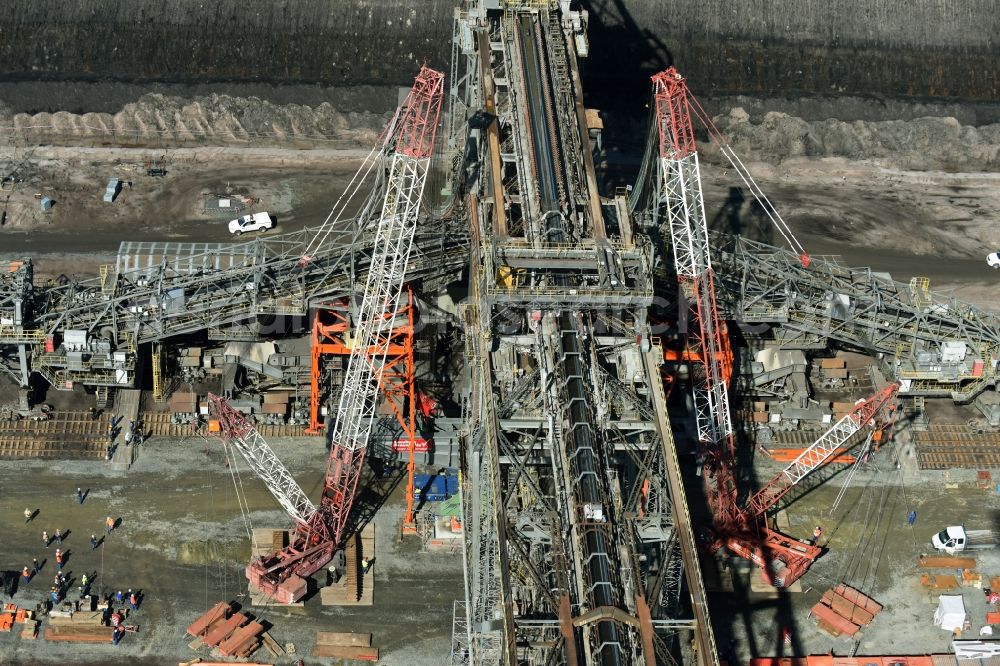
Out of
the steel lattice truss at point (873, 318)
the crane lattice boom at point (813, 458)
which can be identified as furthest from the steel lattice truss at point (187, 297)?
the crane lattice boom at point (813, 458)

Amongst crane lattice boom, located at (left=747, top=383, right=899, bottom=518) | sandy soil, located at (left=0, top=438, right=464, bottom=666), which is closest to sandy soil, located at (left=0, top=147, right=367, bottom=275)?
sandy soil, located at (left=0, top=438, right=464, bottom=666)

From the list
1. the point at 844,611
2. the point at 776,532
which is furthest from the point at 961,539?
the point at 776,532

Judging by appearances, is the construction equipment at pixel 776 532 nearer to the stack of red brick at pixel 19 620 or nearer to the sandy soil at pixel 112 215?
the stack of red brick at pixel 19 620

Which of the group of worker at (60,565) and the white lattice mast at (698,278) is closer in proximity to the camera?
the group of worker at (60,565)

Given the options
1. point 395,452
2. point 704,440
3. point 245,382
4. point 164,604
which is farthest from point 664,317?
point 164,604

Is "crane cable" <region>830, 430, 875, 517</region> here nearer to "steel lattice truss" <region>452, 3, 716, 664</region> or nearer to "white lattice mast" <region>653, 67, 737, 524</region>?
"white lattice mast" <region>653, 67, 737, 524</region>

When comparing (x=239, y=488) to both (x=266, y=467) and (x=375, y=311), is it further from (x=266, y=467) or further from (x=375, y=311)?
(x=375, y=311)

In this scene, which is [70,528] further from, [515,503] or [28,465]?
[515,503]
